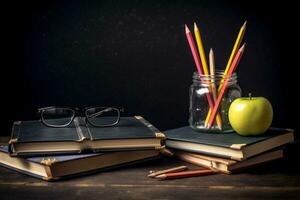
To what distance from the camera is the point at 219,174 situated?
1182 mm

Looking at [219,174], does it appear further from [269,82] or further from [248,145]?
[269,82]

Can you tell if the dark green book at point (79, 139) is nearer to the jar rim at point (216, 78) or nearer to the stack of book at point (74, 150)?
the stack of book at point (74, 150)

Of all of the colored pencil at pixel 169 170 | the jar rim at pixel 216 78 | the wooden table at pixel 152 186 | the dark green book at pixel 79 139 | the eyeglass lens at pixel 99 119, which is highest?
the jar rim at pixel 216 78

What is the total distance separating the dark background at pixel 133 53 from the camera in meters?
1.50

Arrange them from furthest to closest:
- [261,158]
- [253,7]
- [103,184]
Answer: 1. [253,7]
2. [261,158]
3. [103,184]

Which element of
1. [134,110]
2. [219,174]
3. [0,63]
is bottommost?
[219,174]

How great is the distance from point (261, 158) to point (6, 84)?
78 cm

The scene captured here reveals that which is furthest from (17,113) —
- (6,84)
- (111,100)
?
(111,100)

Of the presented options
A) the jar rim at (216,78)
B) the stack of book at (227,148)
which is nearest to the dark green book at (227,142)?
the stack of book at (227,148)

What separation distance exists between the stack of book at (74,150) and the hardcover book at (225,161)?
0.08m

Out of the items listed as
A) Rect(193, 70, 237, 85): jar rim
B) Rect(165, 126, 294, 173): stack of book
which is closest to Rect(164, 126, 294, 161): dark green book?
Rect(165, 126, 294, 173): stack of book

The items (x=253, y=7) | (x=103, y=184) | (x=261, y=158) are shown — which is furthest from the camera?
(x=253, y=7)

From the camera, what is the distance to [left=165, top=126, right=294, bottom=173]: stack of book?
1.17 m

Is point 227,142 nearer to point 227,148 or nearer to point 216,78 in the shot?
point 227,148
